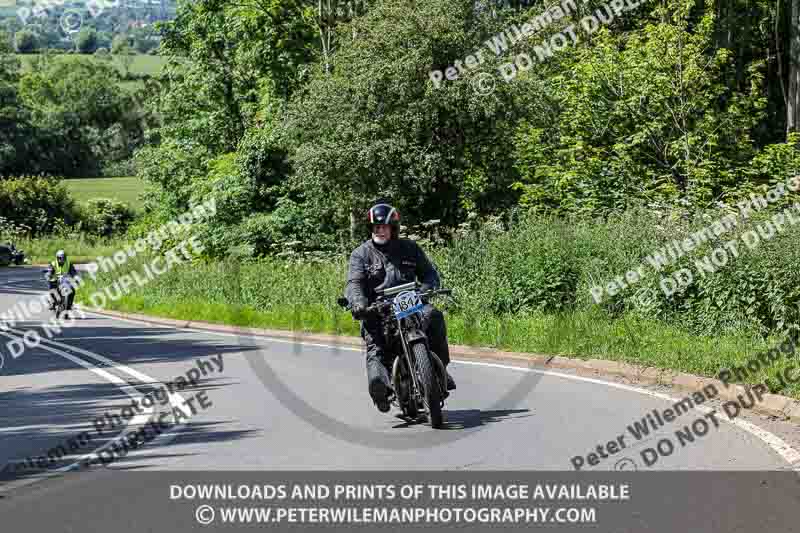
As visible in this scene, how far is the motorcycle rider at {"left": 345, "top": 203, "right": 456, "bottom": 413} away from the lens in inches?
401

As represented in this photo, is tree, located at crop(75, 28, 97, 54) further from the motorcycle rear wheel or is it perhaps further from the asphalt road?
the motorcycle rear wheel

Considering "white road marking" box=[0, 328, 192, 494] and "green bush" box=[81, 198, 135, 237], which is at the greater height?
"green bush" box=[81, 198, 135, 237]

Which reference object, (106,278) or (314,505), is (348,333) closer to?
(314,505)

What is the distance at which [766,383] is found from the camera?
1125 centimetres

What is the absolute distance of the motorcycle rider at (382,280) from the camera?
1019 cm

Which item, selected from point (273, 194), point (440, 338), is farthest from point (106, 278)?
point (440, 338)

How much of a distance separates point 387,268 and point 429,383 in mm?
1261

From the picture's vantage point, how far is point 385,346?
33.9 feet

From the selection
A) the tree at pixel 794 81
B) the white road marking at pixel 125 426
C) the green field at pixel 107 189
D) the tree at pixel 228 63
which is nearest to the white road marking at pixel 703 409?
the white road marking at pixel 125 426

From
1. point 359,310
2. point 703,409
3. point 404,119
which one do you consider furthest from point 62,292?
point 703,409

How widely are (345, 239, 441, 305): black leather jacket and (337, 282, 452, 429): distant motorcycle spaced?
0.14 metres

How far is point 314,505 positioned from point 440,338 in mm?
3395

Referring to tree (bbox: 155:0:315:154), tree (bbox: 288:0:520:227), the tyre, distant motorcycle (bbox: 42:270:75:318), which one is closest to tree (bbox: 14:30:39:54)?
tree (bbox: 155:0:315:154)

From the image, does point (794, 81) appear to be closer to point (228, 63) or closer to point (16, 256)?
point (228, 63)
